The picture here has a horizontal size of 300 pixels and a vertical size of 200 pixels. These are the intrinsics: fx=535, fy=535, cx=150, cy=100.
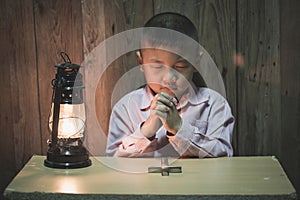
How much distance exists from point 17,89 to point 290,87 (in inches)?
37.8

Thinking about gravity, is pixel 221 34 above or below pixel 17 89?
above

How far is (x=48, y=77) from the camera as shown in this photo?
1891 millimetres

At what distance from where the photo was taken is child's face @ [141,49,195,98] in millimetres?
1685

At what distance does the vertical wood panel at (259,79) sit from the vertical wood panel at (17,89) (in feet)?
2.39

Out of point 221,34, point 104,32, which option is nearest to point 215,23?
point 221,34

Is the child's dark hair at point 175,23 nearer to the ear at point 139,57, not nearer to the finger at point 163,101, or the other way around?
the ear at point 139,57

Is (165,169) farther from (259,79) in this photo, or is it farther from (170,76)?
(259,79)

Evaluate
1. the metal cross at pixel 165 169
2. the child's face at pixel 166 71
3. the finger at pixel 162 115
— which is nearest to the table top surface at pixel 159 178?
the metal cross at pixel 165 169

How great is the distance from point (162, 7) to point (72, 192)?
0.77 m

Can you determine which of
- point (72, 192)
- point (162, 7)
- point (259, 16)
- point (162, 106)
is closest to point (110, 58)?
point (162, 7)

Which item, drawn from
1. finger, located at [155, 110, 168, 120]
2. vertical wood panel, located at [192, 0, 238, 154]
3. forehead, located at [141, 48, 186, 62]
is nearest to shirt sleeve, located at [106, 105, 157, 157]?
finger, located at [155, 110, 168, 120]

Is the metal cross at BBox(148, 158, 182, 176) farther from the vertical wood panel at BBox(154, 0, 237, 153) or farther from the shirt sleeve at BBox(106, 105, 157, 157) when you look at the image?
the vertical wood panel at BBox(154, 0, 237, 153)

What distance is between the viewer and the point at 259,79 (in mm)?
1857

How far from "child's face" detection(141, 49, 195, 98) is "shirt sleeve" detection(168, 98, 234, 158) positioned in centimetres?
12
